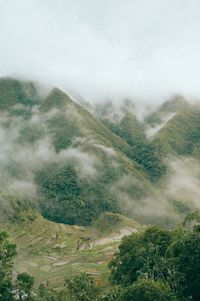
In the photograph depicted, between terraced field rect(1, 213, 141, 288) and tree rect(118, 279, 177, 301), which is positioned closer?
tree rect(118, 279, 177, 301)

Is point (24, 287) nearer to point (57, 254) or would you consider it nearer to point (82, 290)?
point (82, 290)

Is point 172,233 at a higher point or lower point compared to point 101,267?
higher

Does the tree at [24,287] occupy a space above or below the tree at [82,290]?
below

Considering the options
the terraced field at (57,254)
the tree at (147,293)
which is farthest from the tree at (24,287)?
the terraced field at (57,254)

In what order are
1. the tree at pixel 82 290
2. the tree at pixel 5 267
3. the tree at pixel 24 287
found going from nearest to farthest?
the tree at pixel 5 267, the tree at pixel 82 290, the tree at pixel 24 287

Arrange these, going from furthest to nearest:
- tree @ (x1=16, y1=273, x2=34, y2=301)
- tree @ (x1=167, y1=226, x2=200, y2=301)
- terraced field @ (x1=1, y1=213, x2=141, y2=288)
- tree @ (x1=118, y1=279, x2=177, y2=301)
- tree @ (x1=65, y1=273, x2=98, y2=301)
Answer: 1. terraced field @ (x1=1, y1=213, x2=141, y2=288)
2. tree @ (x1=16, y1=273, x2=34, y2=301)
3. tree @ (x1=65, y1=273, x2=98, y2=301)
4. tree @ (x1=167, y1=226, x2=200, y2=301)
5. tree @ (x1=118, y1=279, x2=177, y2=301)

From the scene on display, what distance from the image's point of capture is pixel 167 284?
76125 millimetres

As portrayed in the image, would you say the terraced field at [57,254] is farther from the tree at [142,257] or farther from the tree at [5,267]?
the tree at [5,267]

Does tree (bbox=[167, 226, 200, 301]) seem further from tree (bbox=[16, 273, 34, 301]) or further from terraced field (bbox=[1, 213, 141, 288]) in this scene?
terraced field (bbox=[1, 213, 141, 288])

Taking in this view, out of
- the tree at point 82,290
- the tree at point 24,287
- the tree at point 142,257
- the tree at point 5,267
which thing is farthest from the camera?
the tree at point 24,287

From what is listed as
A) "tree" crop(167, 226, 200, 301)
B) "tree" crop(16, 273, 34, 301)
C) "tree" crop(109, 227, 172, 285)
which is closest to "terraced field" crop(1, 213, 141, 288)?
"tree" crop(109, 227, 172, 285)

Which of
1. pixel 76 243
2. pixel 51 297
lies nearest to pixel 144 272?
pixel 51 297

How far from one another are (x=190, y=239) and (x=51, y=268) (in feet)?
271

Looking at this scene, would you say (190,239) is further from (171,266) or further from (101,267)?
(101,267)
